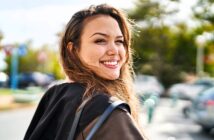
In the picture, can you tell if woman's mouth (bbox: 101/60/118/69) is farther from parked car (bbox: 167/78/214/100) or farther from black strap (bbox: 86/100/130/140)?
parked car (bbox: 167/78/214/100)

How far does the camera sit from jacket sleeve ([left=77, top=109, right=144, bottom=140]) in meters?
1.73

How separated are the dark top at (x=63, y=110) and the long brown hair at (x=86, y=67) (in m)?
0.07

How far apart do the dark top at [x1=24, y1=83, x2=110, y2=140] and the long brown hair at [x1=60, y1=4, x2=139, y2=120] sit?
0.22 feet

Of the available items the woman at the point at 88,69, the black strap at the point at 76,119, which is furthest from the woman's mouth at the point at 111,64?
the black strap at the point at 76,119

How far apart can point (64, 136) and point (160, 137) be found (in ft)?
31.5

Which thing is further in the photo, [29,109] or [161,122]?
[29,109]

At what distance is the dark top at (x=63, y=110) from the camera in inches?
70.8

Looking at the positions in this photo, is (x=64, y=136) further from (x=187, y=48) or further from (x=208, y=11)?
(x=187, y=48)

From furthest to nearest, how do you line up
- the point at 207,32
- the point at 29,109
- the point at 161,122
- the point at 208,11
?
the point at 207,32
the point at 208,11
the point at 29,109
the point at 161,122

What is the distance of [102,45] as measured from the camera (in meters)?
2.04

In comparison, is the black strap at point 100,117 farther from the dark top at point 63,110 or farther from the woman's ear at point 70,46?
the woman's ear at point 70,46

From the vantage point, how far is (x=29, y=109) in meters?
19.3

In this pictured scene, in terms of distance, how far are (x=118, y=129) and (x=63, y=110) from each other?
0.33 meters

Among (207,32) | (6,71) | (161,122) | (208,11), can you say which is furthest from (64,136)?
(6,71)
